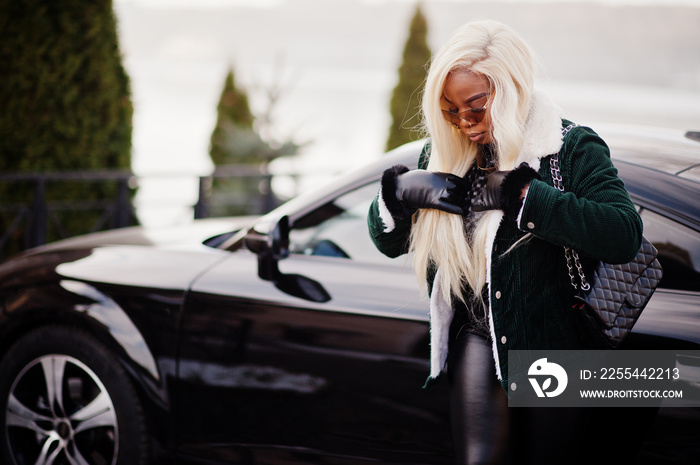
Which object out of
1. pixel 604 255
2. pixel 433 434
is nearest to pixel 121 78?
pixel 433 434

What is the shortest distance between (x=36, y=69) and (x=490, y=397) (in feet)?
19.6

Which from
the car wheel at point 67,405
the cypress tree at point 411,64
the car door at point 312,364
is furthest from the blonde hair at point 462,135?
the cypress tree at point 411,64

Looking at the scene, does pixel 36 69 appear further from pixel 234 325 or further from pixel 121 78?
pixel 234 325

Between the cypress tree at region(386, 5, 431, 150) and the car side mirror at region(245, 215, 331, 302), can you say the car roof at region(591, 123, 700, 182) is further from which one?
the cypress tree at region(386, 5, 431, 150)

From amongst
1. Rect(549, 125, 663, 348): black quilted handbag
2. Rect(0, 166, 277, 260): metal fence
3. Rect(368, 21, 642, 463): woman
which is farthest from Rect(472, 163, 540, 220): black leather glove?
Rect(0, 166, 277, 260): metal fence

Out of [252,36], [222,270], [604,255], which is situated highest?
[252,36]

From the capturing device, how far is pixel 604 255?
153cm

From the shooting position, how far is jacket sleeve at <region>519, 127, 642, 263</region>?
1.50 m

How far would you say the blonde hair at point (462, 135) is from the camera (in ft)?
5.34

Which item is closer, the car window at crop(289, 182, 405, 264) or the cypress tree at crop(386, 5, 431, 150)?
the car window at crop(289, 182, 405, 264)

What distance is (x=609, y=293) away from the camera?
1665 mm

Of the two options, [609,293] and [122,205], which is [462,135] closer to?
[609,293]

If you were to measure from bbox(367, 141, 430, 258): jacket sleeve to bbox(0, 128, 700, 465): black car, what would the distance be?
0.20m

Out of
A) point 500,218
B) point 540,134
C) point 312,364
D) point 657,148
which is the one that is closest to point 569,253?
point 500,218
